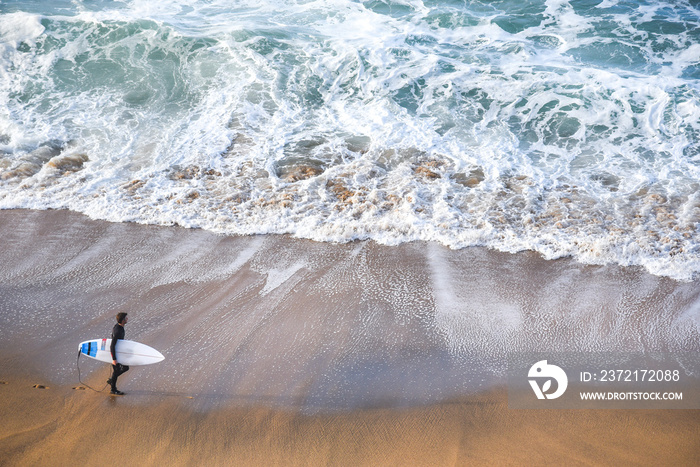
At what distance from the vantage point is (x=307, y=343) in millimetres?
5855

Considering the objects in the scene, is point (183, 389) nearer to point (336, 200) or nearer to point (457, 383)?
point (457, 383)

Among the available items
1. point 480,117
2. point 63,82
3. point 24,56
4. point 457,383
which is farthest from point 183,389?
point 24,56

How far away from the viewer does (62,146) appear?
33.7ft

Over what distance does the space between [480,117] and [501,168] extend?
96.8 inches

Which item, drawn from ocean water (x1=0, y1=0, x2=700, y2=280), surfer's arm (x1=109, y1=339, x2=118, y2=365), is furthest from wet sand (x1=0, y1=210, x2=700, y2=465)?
ocean water (x1=0, y1=0, x2=700, y2=280)

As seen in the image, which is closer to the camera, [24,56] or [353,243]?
[353,243]

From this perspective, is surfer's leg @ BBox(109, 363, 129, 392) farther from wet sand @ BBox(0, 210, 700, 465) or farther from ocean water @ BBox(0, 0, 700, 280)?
ocean water @ BBox(0, 0, 700, 280)

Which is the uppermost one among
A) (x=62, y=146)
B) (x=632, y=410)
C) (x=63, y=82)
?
(x=63, y=82)

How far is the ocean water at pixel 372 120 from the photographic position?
826 cm

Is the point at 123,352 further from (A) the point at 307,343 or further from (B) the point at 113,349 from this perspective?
(A) the point at 307,343

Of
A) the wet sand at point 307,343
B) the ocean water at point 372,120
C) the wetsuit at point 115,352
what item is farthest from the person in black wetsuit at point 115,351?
the ocean water at point 372,120

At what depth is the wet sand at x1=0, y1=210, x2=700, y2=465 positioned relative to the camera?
4.66 m

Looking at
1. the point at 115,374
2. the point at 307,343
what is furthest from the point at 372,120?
the point at 115,374

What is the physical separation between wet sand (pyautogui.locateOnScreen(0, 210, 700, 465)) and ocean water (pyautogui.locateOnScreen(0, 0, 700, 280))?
67 cm
